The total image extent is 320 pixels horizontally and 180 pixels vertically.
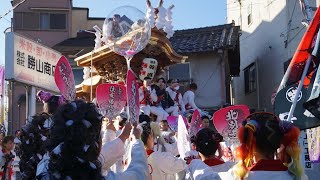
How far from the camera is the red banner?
589 centimetres

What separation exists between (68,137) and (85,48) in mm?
20327

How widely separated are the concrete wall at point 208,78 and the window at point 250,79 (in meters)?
2.67

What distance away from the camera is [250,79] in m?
20.0

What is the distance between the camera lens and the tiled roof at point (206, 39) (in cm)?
1677

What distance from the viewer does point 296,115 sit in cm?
467

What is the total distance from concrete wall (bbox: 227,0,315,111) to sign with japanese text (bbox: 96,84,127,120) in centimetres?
987

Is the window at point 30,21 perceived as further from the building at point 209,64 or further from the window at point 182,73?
the window at point 182,73

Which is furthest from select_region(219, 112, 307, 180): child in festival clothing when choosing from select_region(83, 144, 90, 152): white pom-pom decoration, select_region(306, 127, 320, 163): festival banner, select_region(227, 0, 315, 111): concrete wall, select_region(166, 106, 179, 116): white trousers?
select_region(227, 0, 315, 111): concrete wall

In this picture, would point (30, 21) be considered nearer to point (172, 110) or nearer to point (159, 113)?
point (172, 110)

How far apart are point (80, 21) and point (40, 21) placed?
245 centimetres

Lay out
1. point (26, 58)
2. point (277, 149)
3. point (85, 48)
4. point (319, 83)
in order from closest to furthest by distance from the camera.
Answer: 1. point (277, 149)
2. point (319, 83)
3. point (26, 58)
4. point (85, 48)

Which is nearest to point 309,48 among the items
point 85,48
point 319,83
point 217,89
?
point 319,83

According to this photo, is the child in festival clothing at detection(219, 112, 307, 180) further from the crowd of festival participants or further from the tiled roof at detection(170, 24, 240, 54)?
the tiled roof at detection(170, 24, 240, 54)

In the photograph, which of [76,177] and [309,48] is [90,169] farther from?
[309,48]
